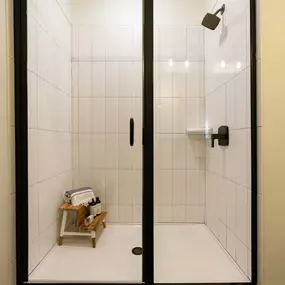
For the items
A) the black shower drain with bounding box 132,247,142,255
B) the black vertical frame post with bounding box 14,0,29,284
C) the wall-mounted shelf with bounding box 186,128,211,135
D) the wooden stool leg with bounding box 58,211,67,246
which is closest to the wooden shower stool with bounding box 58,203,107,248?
the wooden stool leg with bounding box 58,211,67,246

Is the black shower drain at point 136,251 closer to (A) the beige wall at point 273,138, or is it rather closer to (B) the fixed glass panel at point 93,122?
(B) the fixed glass panel at point 93,122

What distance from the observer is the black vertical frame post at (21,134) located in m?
1.16

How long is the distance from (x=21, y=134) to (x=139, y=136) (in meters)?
0.88

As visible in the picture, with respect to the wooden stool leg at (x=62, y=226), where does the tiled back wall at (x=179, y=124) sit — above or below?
above

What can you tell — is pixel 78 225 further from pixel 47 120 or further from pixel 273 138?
pixel 273 138

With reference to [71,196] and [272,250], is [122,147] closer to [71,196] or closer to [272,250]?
[71,196]

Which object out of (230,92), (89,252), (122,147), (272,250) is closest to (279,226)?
(272,250)

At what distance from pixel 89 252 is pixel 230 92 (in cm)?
133

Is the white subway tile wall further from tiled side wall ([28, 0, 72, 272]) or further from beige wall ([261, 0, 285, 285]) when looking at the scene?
beige wall ([261, 0, 285, 285])

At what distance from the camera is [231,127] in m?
1.43

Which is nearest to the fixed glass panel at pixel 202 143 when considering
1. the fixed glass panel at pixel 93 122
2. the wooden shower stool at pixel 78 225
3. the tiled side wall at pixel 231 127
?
the tiled side wall at pixel 231 127

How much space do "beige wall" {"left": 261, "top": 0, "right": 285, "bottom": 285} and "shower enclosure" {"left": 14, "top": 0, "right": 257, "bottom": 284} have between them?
0.07 m

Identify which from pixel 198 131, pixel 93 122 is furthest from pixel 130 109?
pixel 198 131

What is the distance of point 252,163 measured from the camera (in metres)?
1.13
